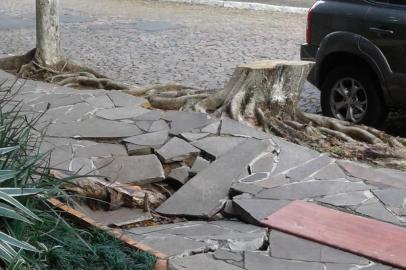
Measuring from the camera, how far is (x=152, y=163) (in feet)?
20.1

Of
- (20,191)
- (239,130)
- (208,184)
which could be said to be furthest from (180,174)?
(20,191)

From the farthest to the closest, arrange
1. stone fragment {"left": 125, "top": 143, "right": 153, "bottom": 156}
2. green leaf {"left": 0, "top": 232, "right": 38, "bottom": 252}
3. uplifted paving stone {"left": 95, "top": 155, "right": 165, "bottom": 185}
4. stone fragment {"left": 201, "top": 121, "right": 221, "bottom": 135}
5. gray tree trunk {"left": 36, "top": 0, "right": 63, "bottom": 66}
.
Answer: gray tree trunk {"left": 36, "top": 0, "right": 63, "bottom": 66} < stone fragment {"left": 201, "top": 121, "right": 221, "bottom": 135} < stone fragment {"left": 125, "top": 143, "right": 153, "bottom": 156} < uplifted paving stone {"left": 95, "top": 155, "right": 165, "bottom": 185} < green leaf {"left": 0, "top": 232, "right": 38, "bottom": 252}

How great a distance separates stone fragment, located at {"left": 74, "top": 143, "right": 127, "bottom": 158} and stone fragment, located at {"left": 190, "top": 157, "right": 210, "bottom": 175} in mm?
629

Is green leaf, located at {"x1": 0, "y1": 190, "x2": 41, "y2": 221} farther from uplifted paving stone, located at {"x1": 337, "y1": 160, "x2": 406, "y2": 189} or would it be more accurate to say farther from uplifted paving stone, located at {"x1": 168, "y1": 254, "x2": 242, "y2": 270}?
uplifted paving stone, located at {"x1": 337, "y1": 160, "x2": 406, "y2": 189}

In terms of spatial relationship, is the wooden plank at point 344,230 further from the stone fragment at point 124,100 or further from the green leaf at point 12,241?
the stone fragment at point 124,100

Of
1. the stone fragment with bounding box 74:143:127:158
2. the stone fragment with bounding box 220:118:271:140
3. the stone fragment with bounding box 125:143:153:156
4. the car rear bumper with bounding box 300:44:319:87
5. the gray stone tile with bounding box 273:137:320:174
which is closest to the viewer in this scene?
the gray stone tile with bounding box 273:137:320:174

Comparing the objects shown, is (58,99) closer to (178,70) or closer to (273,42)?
(178,70)

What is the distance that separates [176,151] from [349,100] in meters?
2.57

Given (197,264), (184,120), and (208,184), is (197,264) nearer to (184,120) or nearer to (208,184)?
(208,184)

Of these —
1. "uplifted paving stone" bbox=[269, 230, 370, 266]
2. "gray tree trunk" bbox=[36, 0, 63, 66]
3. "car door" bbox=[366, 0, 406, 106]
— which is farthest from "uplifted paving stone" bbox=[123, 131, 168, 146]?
"gray tree trunk" bbox=[36, 0, 63, 66]

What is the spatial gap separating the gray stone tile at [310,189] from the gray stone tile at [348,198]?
0.07m

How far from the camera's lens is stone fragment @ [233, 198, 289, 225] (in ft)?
16.6

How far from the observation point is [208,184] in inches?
224

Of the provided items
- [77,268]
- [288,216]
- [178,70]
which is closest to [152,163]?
[288,216]
